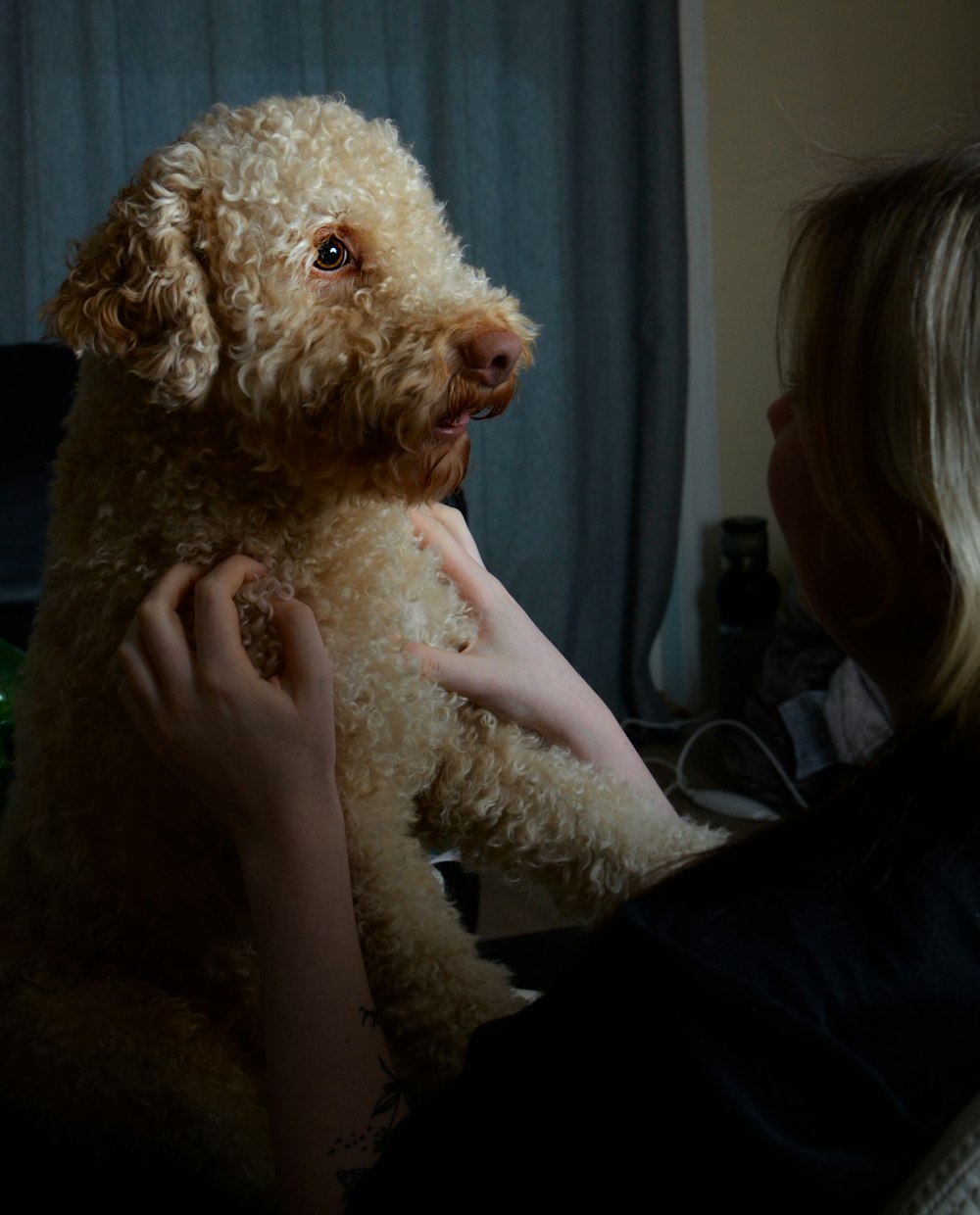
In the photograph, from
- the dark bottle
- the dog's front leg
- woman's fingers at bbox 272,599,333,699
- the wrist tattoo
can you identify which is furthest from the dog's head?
the dark bottle

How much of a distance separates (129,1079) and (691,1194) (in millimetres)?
487

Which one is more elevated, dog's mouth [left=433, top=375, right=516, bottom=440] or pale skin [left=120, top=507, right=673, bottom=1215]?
dog's mouth [left=433, top=375, right=516, bottom=440]

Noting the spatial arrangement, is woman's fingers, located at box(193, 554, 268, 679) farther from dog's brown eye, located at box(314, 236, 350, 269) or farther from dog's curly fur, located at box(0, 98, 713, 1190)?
dog's brown eye, located at box(314, 236, 350, 269)

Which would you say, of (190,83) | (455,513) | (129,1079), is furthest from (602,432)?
(129,1079)

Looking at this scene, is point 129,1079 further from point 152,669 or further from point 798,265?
point 798,265

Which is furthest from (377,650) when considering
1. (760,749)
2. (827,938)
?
(760,749)

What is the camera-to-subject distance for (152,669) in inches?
31.5

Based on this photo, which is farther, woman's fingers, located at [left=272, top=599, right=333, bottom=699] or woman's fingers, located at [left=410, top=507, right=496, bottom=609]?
woman's fingers, located at [left=410, top=507, right=496, bottom=609]

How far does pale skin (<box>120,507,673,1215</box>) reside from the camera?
27.1 inches

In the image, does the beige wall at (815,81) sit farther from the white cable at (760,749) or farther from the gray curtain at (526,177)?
the white cable at (760,749)

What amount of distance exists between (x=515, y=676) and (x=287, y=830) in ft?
1.04

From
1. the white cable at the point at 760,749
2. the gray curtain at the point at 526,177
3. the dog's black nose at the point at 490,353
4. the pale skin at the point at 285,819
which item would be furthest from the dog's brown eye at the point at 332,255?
the white cable at the point at 760,749

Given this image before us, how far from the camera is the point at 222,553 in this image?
87 cm

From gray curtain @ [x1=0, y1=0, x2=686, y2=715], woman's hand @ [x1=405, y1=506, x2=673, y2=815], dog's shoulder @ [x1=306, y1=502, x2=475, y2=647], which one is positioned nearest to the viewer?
dog's shoulder @ [x1=306, y1=502, x2=475, y2=647]
